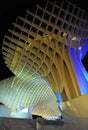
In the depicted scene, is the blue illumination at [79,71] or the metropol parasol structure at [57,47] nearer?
the metropol parasol structure at [57,47]

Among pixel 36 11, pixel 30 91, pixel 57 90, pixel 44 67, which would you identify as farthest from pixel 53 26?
pixel 30 91

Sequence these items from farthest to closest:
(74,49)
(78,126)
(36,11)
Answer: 1. (74,49)
2. (36,11)
3. (78,126)

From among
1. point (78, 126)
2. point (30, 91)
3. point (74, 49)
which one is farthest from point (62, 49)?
point (30, 91)

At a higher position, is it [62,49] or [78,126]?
[62,49]

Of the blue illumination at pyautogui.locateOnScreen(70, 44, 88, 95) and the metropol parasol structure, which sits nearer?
the metropol parasol structure

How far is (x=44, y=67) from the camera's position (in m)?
20.9

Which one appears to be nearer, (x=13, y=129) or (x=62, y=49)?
(x=13, y=129)

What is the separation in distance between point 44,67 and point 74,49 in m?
3.28

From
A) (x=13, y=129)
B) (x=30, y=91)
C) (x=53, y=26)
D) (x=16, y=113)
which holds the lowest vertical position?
(x=13, y=129)

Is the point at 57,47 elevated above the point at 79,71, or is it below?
above

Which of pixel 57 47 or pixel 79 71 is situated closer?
pixel 57 47

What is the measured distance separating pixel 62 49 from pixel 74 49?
1.06 meters

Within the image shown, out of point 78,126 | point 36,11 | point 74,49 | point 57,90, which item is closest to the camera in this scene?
point 78,126

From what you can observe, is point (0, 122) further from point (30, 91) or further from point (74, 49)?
point (30, 91)
